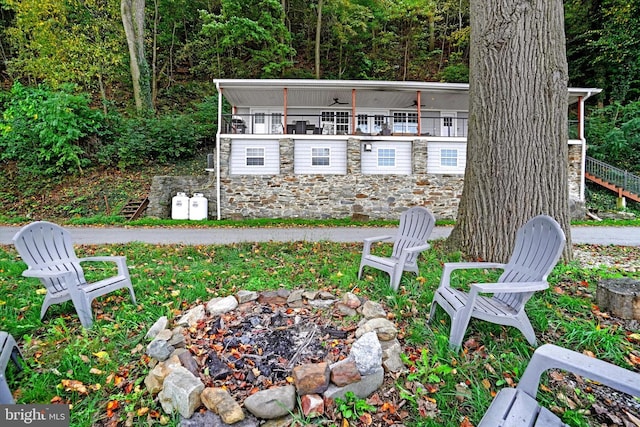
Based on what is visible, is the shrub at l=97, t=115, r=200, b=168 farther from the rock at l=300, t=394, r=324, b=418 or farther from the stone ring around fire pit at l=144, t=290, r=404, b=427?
the rock at l=300, t=394, r=324, b=418

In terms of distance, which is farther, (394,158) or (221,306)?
(394,158)

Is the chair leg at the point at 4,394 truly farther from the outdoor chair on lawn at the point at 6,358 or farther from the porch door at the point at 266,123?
the porch door at the point at 266,123

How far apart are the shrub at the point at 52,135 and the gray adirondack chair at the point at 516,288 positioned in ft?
49.2

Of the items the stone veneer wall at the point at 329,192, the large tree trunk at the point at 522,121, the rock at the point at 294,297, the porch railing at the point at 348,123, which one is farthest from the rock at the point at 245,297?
the porch railing at the point at 348,123

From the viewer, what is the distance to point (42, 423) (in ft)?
6.02

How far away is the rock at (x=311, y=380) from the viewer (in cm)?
185

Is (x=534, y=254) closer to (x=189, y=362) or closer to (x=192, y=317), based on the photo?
(x=189, y=362)

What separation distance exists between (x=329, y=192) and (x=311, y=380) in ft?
32.0

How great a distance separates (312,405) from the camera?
1.80 m

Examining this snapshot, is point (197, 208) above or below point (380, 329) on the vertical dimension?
above

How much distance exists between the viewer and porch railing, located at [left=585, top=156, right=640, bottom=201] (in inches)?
473

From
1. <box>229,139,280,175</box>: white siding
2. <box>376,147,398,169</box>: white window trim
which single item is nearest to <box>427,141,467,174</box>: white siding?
<box>376,147,398,169</box>: white window trim

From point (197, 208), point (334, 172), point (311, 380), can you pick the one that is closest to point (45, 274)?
point (311, 380)

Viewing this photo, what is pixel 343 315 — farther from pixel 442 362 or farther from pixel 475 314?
pixel 475 314
